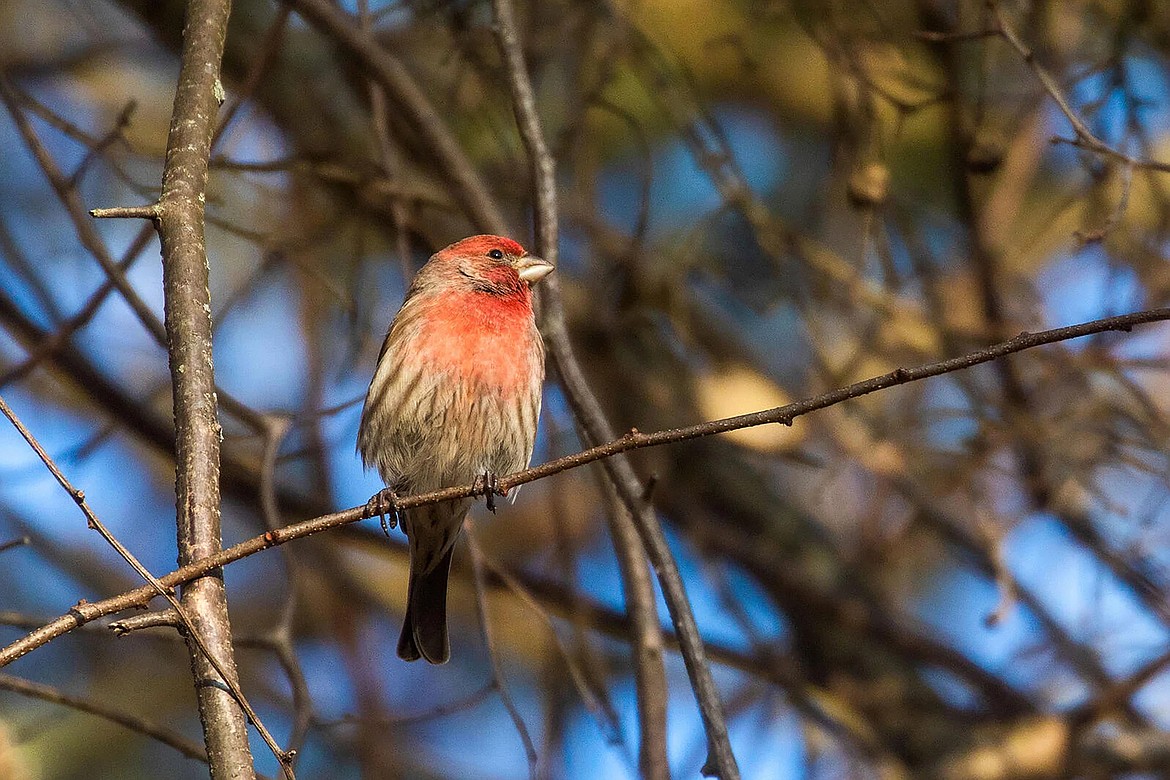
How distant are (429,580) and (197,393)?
8.14 feet

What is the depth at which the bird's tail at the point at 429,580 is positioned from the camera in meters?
4.97

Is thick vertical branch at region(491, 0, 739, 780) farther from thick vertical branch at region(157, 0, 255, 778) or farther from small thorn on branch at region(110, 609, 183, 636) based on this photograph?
small thorn on branch at region(110, 609, 183, 636)

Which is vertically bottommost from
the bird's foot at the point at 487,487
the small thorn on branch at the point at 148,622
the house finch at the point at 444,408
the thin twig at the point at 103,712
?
the small thorn on branch at the point at 148,622

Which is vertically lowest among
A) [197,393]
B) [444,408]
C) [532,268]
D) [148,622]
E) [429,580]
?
[148,622]

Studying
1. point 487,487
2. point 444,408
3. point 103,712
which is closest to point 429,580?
point 444,408

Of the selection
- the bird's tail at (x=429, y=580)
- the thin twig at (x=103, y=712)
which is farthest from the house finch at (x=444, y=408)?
the thin twig at (x=103, y=712)

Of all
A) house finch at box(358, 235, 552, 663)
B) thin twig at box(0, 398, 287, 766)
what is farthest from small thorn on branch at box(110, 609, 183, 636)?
house finch at box(358, 235, 552, 663)

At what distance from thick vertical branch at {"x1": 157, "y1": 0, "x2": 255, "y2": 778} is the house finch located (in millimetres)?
1729

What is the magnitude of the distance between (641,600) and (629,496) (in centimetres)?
47

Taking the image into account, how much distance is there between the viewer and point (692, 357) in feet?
23.6

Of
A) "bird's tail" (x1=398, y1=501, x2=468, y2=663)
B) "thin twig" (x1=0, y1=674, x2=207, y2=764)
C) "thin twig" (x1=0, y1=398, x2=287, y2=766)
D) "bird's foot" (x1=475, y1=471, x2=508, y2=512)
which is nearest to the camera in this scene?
"thin twig" (x1=0, y1=398, x2=287, y2=766)

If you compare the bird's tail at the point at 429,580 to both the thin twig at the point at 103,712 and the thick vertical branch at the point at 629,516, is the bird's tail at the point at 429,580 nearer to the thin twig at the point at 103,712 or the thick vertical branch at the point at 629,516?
the thick vertical branch at the point at 629,516

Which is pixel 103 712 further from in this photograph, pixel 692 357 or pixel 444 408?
pixel 692 357

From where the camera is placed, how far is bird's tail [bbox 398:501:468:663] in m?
4.97
